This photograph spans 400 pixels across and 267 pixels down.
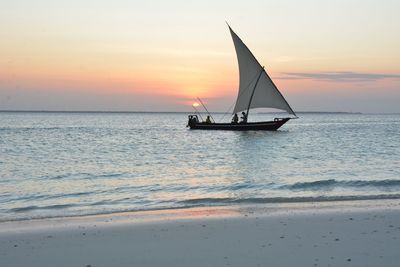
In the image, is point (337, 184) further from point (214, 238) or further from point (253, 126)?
point (253, 126)

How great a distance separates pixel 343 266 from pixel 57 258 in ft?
10.5

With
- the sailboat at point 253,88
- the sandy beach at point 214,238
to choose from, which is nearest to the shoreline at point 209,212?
the sandy beach at point 214,238

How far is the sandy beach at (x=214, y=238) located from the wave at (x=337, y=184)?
3947 mm

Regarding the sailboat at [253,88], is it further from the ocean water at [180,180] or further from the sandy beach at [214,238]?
the sandy beach at [214,238]

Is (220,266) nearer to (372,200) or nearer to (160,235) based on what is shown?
(160,235)

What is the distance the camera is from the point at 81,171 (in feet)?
59.2

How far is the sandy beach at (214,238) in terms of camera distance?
18.3ft

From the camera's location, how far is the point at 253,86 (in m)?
38.0

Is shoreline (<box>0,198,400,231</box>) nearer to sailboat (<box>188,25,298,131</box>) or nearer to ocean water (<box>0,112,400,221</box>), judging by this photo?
ocean water (<box>0,112,400,221</box>)

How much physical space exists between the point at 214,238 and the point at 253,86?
3201 cm

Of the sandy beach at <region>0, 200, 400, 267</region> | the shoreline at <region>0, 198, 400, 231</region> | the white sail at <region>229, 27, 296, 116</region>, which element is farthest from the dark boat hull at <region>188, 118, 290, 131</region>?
the sandy beach at <region>0, 200, 400, 267</region>

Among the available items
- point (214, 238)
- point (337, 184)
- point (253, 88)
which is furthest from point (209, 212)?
point (253, 88)

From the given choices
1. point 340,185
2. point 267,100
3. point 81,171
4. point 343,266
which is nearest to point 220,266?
point 343,266

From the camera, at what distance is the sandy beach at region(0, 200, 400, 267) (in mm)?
5574
